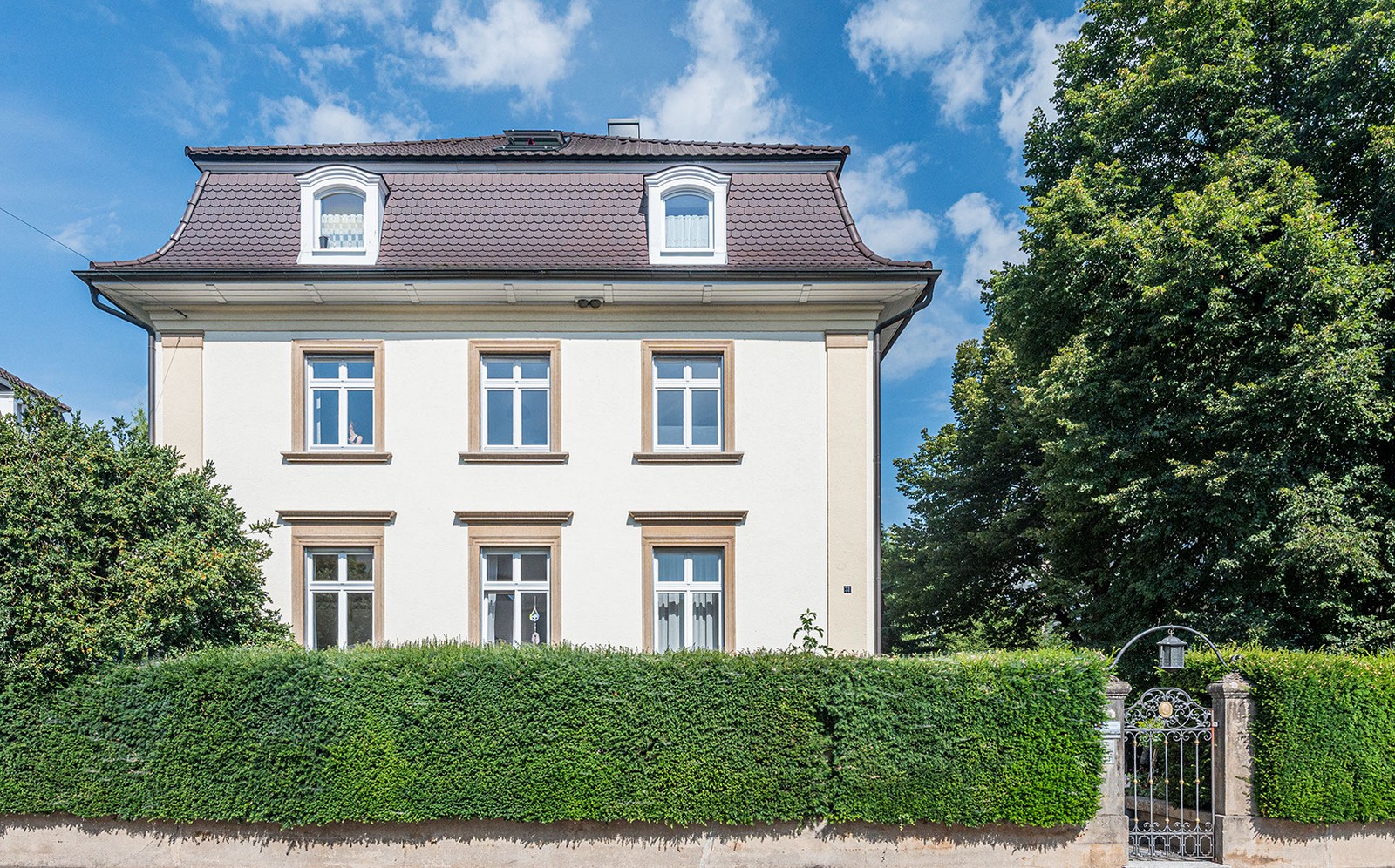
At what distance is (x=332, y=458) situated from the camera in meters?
12.1

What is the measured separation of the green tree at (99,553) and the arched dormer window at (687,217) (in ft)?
22.6

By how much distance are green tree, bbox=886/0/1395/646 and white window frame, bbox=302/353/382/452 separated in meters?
10.9

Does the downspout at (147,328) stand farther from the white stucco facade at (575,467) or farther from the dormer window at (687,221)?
the dormer window at (687,221)

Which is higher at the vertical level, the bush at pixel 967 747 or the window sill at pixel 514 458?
the window sill at pixel 514 458

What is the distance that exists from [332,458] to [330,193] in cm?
398

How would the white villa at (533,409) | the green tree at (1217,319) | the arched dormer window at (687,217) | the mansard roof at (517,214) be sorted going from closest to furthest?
the green tree at (1217,319), the white villa at (533,409), the mansard roof at (517,214), the arched dormer window at (687,217)

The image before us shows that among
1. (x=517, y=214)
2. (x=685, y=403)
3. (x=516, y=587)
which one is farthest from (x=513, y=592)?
(x=517, y=214)

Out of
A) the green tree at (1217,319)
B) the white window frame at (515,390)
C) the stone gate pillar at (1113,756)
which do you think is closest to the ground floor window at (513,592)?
the white window frame at (515,390)

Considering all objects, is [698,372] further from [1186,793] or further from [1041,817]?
[1186,793]

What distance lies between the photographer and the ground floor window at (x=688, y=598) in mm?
12203

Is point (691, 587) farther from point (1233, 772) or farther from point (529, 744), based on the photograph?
point (1233, 772)

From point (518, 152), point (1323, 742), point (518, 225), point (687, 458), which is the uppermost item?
point (518, 152)

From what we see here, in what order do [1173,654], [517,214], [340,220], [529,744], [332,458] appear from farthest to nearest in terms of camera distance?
[517,214], [340,220], [332,458], [1173,654], [529,744]

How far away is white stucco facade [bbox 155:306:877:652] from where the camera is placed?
12102mm
